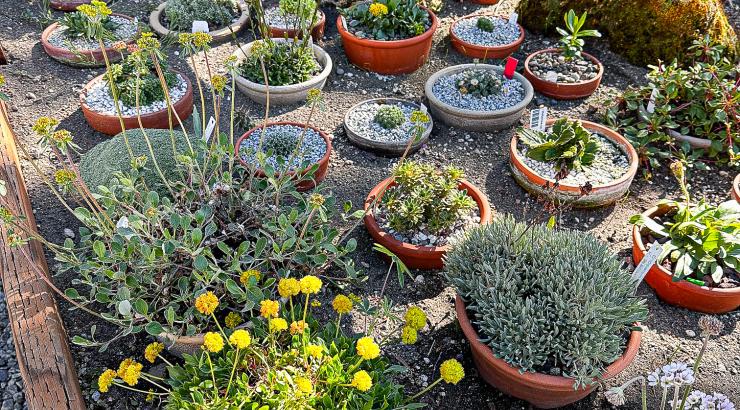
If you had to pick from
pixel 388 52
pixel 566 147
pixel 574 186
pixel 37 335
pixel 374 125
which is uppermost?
pixel 566 147

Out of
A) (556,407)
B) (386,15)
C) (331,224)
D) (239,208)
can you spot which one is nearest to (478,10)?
(386,15)

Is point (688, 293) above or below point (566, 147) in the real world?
below

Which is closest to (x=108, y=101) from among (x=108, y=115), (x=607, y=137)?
(x=108, y=115)

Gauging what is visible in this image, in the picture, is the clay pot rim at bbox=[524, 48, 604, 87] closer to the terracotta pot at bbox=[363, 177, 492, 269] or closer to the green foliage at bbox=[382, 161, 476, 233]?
the terracotta pot at bbox=[363, 177, 492, 269]

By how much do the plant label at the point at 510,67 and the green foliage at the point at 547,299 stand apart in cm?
188

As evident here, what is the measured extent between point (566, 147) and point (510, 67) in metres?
1.04

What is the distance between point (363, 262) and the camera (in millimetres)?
3291

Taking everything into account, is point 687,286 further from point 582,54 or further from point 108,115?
point 108,115

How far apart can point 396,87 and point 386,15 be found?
1.86ft

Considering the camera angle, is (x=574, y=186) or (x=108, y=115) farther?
(x=108, y=115)

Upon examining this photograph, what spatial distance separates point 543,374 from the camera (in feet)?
8.10

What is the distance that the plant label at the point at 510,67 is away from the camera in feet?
14.0

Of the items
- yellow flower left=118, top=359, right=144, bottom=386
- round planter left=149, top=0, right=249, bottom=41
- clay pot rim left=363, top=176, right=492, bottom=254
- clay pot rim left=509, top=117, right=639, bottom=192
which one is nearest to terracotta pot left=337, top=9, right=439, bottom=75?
round planter left=149, top=0, right=249, bottom=41

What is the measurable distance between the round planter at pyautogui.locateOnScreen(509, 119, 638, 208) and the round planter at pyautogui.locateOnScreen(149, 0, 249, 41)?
2513 millimetres
